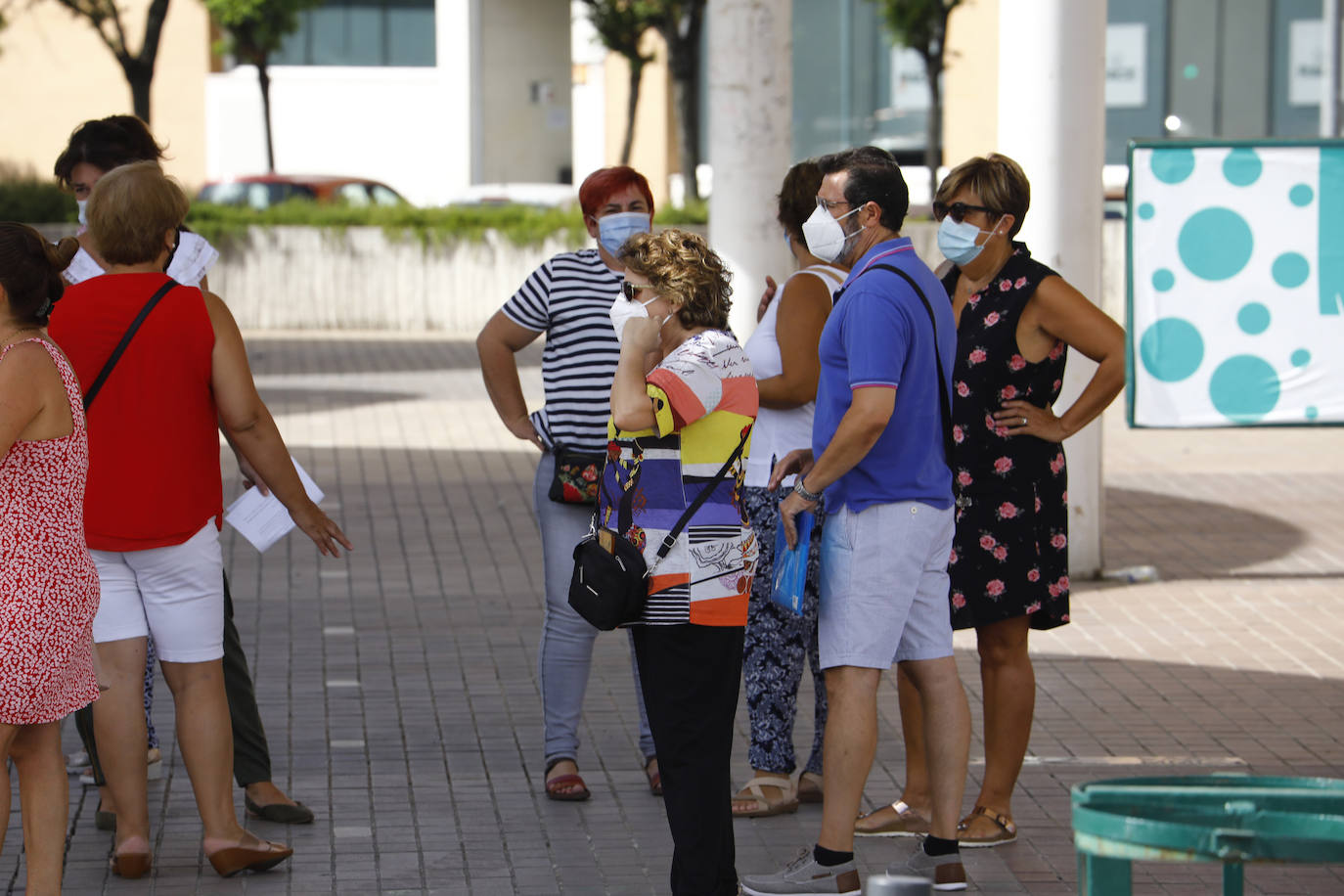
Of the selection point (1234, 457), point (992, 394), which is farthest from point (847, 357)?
point (1234, 457)

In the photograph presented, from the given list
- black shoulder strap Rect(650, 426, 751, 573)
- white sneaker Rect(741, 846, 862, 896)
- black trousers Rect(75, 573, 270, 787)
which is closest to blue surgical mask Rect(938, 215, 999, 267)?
black shoulder strap Rect(650, 426, 751, 573)

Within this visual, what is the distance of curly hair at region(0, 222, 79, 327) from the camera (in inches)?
163

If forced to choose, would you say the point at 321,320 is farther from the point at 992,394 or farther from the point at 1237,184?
the point at 992,394

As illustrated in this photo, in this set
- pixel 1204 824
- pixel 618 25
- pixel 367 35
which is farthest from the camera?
pixel 367 35

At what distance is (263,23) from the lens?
3102 centimetres

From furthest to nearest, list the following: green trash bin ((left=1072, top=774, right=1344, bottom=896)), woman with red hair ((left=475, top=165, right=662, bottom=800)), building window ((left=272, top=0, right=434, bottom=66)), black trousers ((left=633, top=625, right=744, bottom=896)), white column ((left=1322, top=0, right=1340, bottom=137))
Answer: building window ((left=272, top=0, right=434, bottom=66))
white column ((left=1322, top=0, right=1340, bottom=137))
woman with red hair ((left=475, top=165, right=662, bottom=800))
black trousers ((left=633, top=625, right=744, bottom=896))
green trash bin ((left=1072, top=774, right=1344, bottom=896))

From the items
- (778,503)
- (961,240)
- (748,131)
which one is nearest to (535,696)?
(778,503)

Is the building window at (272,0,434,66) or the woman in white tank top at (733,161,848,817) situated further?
the building window at (272,0,434,66)

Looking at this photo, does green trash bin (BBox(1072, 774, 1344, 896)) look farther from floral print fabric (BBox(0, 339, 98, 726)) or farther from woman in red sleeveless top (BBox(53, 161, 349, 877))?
woman in red sleeveless top (BBox(53, 161, 349, 877))

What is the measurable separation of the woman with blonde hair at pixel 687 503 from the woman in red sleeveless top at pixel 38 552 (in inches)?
47.5

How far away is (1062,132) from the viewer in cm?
864

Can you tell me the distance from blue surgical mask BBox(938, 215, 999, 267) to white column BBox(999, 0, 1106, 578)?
3584 millimetres

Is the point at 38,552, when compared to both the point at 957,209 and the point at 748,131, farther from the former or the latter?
the point at 748,131

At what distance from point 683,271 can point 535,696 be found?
2938mm
